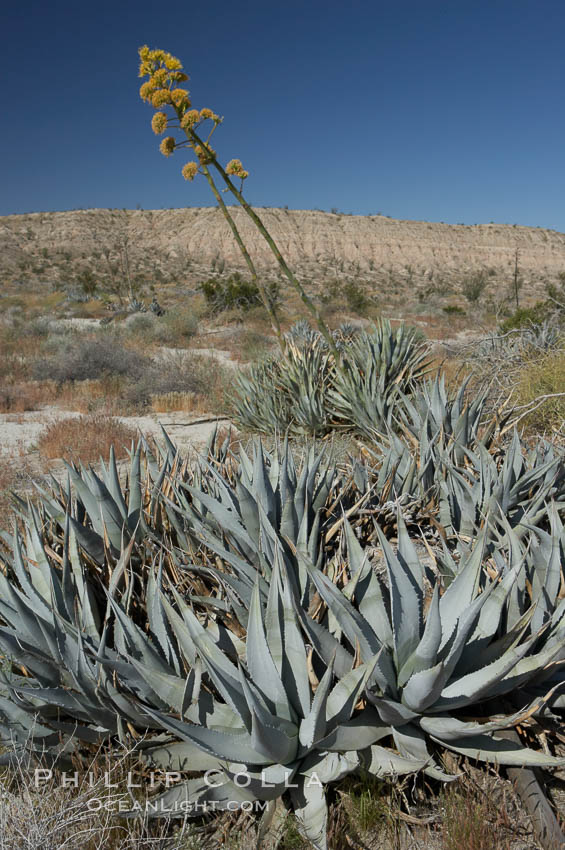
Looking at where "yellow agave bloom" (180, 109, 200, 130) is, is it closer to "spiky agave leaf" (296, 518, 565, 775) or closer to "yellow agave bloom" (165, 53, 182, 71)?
"yellow agave bloom" (165, 53, 182, 71)

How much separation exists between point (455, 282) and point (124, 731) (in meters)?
53.0

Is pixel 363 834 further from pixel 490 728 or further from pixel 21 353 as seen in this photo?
pixel 21 353

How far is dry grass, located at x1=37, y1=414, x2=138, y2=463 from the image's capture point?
6.45 meters

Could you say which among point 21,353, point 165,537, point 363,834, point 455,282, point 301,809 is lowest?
point 363,834

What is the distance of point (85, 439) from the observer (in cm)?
677

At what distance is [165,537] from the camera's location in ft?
9.18

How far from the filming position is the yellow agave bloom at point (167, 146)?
14.0 feet

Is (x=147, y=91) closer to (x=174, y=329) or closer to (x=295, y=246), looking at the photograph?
(x=174, y=329)

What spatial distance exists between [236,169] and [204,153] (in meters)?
0.42

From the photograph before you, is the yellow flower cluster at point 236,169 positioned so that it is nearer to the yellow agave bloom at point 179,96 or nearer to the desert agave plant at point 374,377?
the yellow agave bloom at point 179,96

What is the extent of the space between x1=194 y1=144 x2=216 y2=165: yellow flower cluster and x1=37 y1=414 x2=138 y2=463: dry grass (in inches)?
127

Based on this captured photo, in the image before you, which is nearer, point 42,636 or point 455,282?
point 42,636

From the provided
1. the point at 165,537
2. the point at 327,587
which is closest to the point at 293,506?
the point at 165,537

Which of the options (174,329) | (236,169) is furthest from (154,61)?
(174,329)
